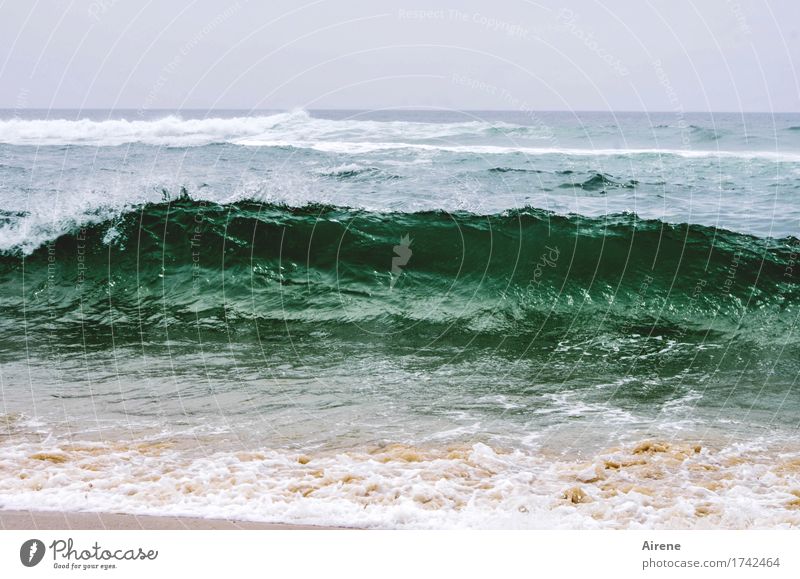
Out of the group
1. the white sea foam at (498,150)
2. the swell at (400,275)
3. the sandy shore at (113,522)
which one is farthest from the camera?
the white sea foam at (498,150)

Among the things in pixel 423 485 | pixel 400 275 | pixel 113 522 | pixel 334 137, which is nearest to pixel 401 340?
pixel 400 275

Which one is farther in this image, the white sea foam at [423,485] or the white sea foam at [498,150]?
the white sea foam at [498,150]

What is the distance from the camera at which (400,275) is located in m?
14.4

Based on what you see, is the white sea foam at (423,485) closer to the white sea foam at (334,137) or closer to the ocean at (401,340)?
the ocean at (401,340)

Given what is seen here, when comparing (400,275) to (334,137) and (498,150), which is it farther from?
(334,137)

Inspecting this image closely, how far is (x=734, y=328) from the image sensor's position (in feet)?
38.2

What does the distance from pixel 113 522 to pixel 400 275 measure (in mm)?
9892

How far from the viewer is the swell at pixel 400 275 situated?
39.5 feet

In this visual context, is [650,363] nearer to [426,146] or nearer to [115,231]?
[115,231]

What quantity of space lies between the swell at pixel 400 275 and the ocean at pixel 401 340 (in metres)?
0.08

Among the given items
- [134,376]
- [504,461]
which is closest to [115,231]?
[134,376]

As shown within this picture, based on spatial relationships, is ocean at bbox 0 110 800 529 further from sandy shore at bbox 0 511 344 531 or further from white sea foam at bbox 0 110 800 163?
white sea foam at bbox 0 110 800 163

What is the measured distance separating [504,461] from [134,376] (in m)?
5.41

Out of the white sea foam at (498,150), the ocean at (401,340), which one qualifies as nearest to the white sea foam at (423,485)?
the ocean at (401,340)
